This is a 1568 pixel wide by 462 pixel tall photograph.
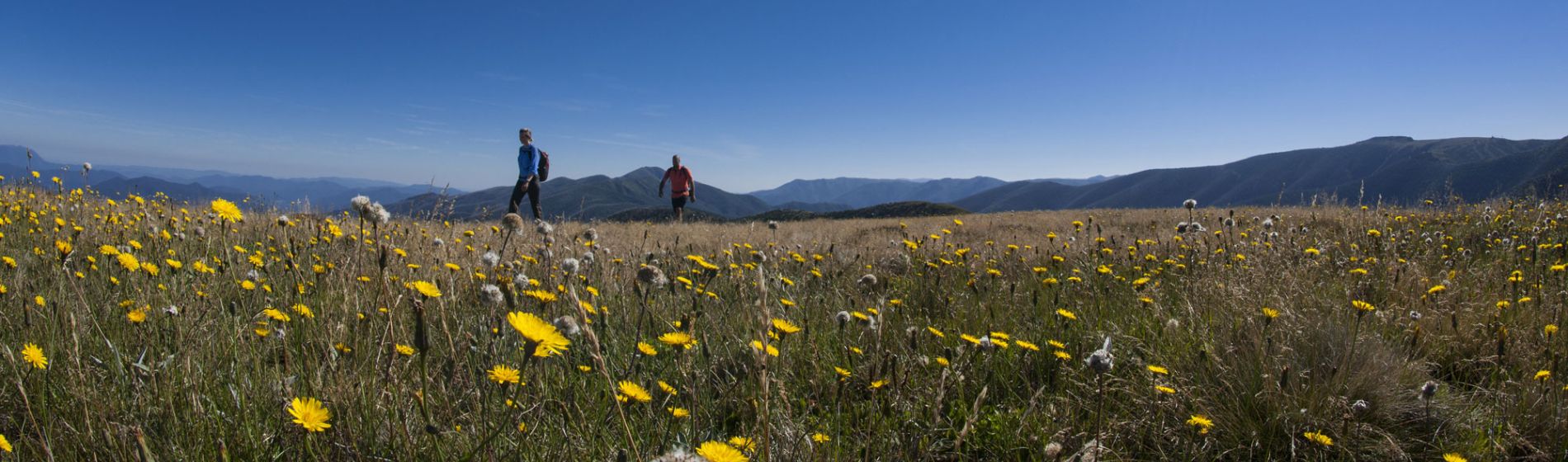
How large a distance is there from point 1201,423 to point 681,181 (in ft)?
47.2

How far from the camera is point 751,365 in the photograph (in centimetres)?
234

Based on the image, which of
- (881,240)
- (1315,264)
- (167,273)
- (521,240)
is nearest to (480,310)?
(167,273)

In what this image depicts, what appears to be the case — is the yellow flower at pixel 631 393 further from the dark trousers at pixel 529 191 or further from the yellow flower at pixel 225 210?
the dark trousers at pixel 529 191

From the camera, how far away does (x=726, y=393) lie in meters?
2.32

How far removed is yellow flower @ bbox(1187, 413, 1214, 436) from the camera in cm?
178

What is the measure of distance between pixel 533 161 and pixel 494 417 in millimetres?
10442

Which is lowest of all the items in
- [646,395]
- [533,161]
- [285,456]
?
[285,456]

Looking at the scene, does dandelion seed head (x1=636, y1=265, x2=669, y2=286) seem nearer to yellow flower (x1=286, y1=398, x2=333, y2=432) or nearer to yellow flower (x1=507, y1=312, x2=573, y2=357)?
yellow flower (x1=507, y1=312, x2=573, y2=357)

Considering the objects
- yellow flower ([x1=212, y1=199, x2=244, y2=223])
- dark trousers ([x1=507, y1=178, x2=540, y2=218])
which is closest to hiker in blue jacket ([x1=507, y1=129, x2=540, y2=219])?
dark trousers ([x1=507, y1=178, x2=540, y2=218])

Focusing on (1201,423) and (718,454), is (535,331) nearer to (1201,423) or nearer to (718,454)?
(718,454)

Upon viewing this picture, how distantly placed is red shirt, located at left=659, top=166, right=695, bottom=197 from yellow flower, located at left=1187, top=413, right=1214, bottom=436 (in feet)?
45.5

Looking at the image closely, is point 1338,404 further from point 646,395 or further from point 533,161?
point 533,161

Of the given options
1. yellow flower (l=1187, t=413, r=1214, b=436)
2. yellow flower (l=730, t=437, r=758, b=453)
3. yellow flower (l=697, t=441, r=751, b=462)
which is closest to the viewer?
yellow flower (l=697, t=441, r=751, b=462)

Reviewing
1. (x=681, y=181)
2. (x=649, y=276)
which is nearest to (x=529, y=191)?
(x=681, y=181)
